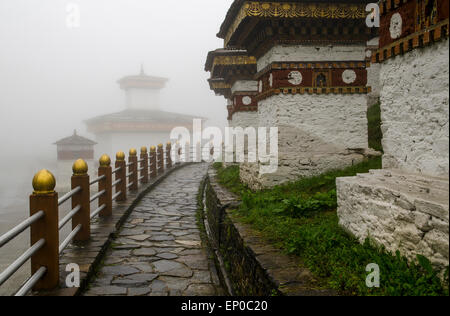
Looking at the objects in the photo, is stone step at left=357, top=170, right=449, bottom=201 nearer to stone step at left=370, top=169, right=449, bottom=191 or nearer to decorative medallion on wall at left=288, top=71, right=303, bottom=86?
stone step at left=370, top=169, right=449, bottom=191

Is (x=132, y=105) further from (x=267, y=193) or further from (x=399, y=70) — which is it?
(x=399, y=70)

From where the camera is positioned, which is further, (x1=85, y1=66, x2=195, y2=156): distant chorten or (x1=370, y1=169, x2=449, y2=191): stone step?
(x1=85, y1=66, x2=195, y2=156): distant chorten

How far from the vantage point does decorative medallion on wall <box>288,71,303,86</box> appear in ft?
23.3

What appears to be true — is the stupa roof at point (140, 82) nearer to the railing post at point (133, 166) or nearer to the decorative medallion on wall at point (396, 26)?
the railing post at point (133, 166)

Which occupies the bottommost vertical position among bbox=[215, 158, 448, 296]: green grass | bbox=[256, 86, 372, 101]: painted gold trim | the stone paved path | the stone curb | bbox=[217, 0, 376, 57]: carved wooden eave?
the stone paved path

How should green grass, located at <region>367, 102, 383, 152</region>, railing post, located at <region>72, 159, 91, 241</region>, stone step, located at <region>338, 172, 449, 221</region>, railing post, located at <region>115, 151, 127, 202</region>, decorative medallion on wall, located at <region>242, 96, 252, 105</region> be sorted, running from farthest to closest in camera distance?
decorative medallion on wall, located at <region>242, 96, 252, 105</region>
green grass, located at <region>367, 102, 383, 152</region>
railing post, located at <region>115, 151, 127, 202</region>
railing post, located at <region>72, 159, 91, 241</region>
stone step, located at <region>338, 172, 449, 221</region>

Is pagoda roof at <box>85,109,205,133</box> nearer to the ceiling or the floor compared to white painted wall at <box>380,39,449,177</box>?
nearer to the ceiling

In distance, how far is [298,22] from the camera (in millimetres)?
6840

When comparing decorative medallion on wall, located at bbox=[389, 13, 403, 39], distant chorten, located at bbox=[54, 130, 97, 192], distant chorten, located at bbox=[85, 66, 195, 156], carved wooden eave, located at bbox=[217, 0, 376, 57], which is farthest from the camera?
distant chorten, located at bbox=[85, 66, 195, 156]

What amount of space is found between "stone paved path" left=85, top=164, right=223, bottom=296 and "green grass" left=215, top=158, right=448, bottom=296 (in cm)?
97

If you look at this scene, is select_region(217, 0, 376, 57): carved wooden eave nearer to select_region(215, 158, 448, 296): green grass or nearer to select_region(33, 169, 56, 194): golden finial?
select_region(215, 158, 448, 296): green grass

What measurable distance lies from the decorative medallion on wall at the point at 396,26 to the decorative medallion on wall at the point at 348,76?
358cm

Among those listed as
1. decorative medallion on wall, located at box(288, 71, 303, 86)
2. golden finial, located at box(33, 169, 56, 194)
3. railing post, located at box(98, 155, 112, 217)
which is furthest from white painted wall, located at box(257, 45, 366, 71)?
golden finial, located at box(33, 169, 56, 194)

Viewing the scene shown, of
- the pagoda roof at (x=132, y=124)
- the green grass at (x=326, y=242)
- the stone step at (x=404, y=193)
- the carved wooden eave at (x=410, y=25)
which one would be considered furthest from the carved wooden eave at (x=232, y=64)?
the pagoda roof at (x=132, y=124)
